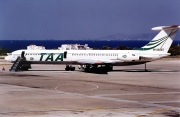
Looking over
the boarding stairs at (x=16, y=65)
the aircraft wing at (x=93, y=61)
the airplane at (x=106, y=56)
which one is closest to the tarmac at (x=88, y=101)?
the aircraft wing at (x=93, y=61)

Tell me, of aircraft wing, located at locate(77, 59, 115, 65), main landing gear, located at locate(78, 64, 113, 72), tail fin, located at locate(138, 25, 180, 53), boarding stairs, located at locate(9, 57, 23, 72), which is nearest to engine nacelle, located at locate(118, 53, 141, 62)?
aircraft wing, located at locate(77, 59, 115, 65)

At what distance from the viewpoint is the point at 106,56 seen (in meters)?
59.5

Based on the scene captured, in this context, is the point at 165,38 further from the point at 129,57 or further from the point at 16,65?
the point at 16,65

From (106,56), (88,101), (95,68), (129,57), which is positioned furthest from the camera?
(106,56)

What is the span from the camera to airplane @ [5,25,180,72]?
57688mm

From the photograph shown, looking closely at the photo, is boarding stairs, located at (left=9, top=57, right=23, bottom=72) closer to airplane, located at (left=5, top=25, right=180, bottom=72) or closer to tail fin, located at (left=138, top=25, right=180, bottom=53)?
airplane, located at (left=5, top=25, right=180, bottom=72)

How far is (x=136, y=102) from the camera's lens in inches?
1060

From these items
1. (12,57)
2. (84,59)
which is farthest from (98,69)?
(12,57)

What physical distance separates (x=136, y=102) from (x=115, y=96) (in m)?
3.41

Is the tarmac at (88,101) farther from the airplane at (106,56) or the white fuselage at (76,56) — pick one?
the white fuselage at (76,56)

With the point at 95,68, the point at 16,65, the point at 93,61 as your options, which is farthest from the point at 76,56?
the point at 16,65

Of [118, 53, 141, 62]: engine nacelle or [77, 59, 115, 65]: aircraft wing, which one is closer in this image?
[118, 53, 141, 62]: engine nacelle

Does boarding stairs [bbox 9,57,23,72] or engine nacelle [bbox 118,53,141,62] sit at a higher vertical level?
engine nacelle [bbox 118,53,141,62]

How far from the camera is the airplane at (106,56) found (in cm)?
5769
